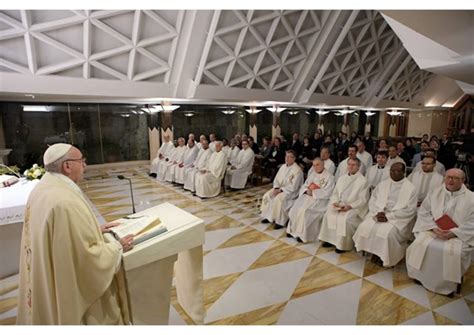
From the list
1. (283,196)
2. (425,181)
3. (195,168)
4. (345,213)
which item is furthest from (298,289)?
(195,168)

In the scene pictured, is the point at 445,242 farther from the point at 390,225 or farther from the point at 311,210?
the point at 311,210

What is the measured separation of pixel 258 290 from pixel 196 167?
5266mm

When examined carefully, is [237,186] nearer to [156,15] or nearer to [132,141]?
[156,15]

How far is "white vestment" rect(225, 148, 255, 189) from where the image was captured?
8.30 m

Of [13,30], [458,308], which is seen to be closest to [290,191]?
[458,308]

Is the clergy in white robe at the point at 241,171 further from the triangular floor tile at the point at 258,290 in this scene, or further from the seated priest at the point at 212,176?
the triangular floor tile at the point at 258,290

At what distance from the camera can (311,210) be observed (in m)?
4.73

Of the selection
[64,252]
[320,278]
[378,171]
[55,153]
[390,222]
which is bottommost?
[320,278]

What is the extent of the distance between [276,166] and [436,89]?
47.0ft

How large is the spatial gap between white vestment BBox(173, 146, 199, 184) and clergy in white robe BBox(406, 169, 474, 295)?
6.41 metres

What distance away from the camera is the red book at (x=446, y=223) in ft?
11.2

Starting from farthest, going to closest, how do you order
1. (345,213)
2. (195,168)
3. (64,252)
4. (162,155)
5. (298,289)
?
(162,155)
(195,168)
(345,213)
(298,289)
(64,252)

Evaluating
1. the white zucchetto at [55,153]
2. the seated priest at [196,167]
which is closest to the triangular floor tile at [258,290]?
the white zucchetto at [55,153]

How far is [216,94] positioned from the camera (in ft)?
32.1
